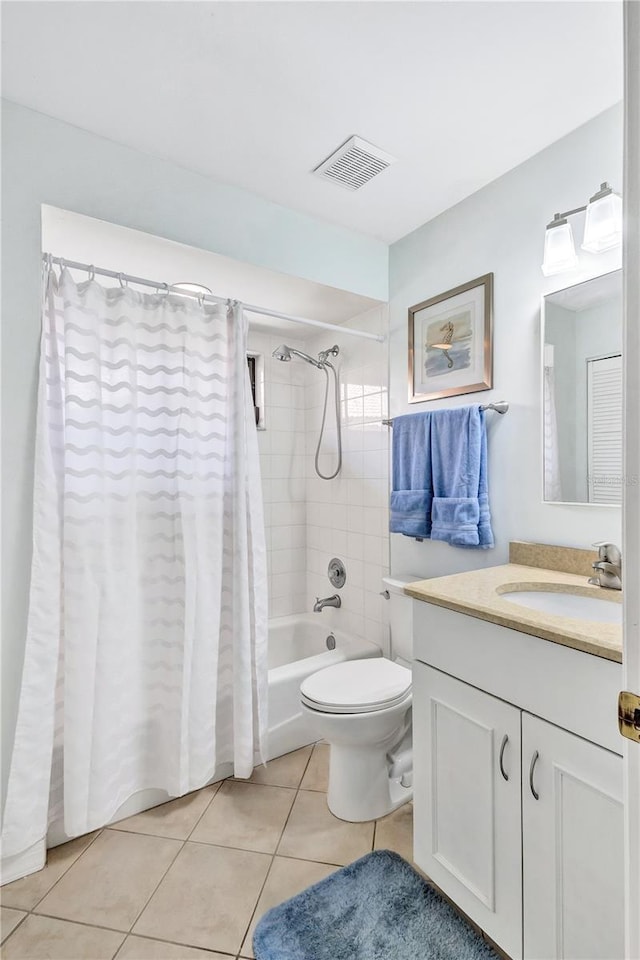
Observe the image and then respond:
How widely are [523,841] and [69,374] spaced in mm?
1773

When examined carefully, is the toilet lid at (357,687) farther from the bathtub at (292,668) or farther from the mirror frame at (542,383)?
the mirror frame at (542,383)

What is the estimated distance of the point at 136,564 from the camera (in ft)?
5.40

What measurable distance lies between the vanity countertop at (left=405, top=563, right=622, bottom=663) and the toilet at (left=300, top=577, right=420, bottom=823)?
Answer: 551mm

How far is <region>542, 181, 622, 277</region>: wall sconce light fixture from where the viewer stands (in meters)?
1.36

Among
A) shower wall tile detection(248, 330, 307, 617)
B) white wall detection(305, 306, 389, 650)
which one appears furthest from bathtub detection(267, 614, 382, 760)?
shower wall tile detection(248, 330, 307, 617)

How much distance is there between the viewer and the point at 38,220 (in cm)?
149

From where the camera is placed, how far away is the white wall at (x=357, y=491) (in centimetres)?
239

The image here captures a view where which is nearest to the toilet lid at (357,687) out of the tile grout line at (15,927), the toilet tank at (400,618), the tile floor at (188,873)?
the toilet tank at (400,618)

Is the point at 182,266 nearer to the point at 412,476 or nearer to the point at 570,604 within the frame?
the point at 412,476

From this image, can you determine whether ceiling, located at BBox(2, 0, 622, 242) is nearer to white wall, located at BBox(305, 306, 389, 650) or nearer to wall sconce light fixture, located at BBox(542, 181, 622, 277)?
wall sconce light fixture, located at BBox(542, 181, 622, 277)

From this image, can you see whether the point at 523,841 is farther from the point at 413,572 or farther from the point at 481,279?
the point at 481,279

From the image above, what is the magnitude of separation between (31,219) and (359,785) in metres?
2.16

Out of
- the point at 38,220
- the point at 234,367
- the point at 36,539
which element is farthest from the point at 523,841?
the point at 38,220

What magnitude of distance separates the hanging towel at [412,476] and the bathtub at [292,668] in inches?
27.0
